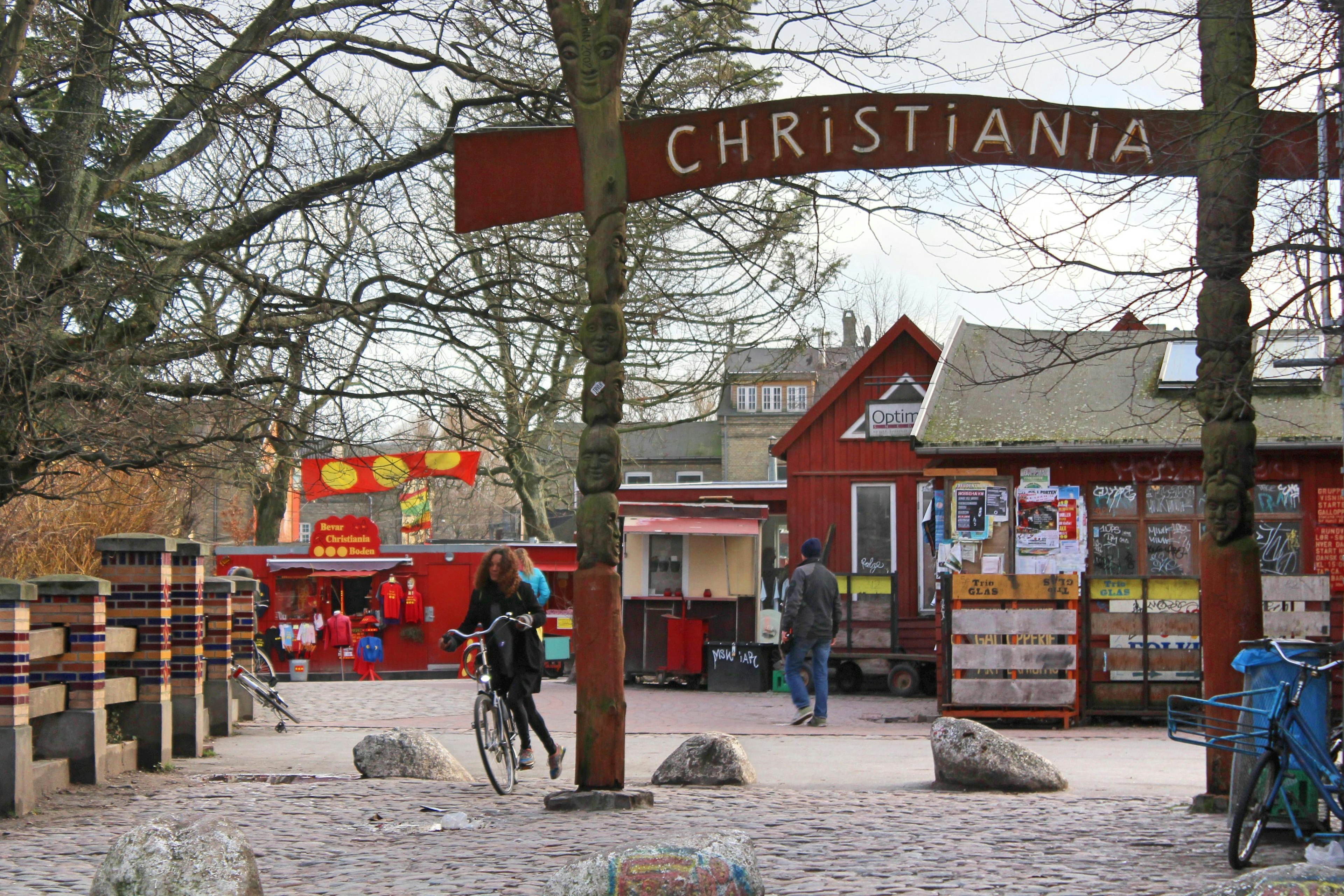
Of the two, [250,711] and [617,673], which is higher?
[617,673]

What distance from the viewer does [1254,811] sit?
6.36 metres

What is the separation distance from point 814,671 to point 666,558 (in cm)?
779

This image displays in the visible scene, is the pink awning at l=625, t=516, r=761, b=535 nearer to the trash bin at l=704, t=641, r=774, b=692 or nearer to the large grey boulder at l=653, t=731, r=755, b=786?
the trash bin at l=704, t=641, r=774, b=692

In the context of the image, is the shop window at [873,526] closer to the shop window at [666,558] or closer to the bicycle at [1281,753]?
the shop window at [666,558]

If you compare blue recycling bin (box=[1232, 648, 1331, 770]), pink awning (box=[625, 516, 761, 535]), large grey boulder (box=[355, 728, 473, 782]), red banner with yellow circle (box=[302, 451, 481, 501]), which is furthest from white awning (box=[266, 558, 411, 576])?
blue recycling bin (box=[1232, 648, 1331, 770])

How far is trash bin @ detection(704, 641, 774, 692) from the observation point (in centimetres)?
2056

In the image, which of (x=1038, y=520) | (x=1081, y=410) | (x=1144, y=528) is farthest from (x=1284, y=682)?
(x=1144, y=528)

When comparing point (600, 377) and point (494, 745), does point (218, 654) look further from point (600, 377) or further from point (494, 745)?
point (600, 377)

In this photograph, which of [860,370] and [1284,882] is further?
[860,370]

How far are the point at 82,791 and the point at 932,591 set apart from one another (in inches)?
562

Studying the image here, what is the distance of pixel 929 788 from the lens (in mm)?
9859

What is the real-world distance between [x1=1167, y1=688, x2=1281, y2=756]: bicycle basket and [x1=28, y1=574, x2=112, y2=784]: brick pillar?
283 inches

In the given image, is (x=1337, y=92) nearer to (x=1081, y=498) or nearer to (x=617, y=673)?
(x=617, y=673)

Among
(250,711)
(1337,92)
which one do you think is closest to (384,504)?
(250,711)
